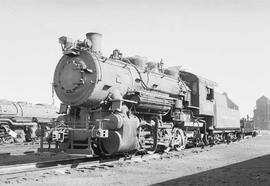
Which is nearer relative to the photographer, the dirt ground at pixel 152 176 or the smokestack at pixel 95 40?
the dirt ground at pixel 152 176

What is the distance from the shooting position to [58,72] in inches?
502

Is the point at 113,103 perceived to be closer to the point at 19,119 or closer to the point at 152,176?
the point at 152,176

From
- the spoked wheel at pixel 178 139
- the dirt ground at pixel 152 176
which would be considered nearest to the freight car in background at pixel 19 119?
the spoked wheel at pixel 178 139

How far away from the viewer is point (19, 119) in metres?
23.5

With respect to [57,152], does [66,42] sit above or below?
above

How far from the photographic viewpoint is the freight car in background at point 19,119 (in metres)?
22.5

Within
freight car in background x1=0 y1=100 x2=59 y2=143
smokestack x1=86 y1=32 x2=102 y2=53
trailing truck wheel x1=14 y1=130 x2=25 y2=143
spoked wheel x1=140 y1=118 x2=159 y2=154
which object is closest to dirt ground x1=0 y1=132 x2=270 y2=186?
spoked wheel x1=140 y1=118 x2=159 y2=154

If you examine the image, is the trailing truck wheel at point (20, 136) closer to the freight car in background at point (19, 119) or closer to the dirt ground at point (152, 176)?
the freight car in background at point (19, 119)

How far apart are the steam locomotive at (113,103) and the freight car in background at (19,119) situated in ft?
Result: 33.7

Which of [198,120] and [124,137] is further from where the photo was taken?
[198,120]

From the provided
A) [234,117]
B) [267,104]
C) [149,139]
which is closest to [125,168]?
[149,139]

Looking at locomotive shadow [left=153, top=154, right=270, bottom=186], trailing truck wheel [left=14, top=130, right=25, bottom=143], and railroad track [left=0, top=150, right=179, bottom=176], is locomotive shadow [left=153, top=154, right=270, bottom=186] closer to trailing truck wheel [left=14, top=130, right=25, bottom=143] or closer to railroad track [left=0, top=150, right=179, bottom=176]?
railroad track [left=0, top=150, right=179, bottom=176]

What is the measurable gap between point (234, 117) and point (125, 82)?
1329 cm

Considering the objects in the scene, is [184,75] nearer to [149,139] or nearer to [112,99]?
[149,139]
